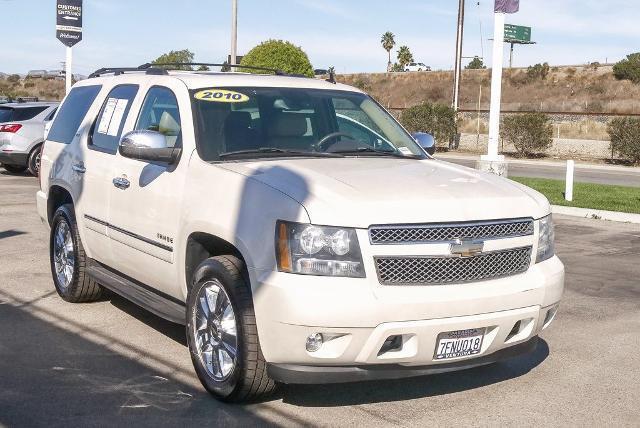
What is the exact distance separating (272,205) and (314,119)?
1.67m

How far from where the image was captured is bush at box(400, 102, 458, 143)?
125 feet

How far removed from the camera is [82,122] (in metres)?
7.34

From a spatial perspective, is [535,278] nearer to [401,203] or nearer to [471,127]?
[401,203]

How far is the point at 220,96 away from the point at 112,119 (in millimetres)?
1253

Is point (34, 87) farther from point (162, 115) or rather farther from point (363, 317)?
point (363, 317)

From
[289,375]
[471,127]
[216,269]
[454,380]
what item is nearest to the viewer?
[289,375]

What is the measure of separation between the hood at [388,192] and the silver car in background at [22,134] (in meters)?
15.1

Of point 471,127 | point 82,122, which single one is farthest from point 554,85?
point 82,122

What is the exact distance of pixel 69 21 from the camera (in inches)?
911

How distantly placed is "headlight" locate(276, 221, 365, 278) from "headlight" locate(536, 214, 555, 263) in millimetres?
1262

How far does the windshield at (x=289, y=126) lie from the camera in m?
5.78

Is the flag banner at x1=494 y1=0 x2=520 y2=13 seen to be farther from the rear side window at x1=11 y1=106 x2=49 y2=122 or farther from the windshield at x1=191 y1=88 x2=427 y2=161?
the windshield at x1=191 y1=88 x2=427 y2=161

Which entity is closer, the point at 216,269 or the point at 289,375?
the point at 289,375

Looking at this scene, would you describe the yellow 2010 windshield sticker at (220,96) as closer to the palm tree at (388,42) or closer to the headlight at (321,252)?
the headlight at (321,252)
